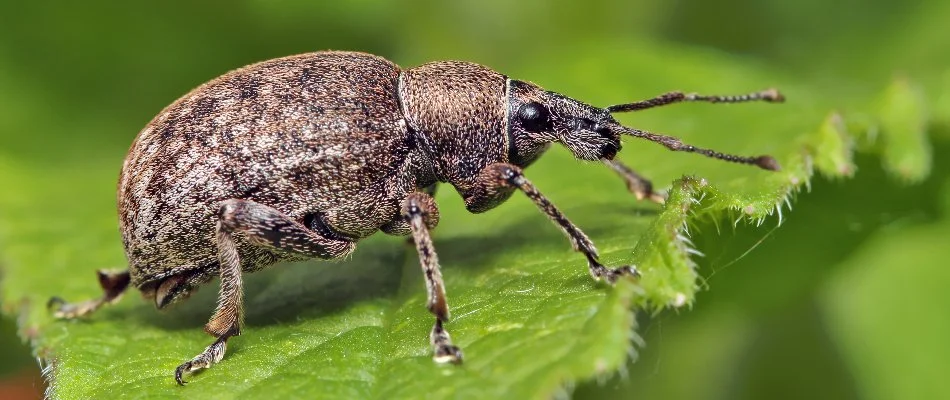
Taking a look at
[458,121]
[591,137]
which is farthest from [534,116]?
[458,121]

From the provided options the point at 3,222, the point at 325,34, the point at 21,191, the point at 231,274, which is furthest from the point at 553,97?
the point at 21,191

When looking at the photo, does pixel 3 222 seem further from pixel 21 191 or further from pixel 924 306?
pixel 924 306

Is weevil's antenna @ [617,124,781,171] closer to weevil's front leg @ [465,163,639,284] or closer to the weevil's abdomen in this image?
weevil's front leg @ [465,163,639,284]

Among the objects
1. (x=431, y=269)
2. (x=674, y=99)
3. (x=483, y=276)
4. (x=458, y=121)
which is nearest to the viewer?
(x=431, y=269)

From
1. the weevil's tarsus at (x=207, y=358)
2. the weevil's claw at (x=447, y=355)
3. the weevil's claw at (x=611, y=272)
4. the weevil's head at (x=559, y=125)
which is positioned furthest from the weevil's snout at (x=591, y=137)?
the weevil's tarsus at (x=207, y=358)

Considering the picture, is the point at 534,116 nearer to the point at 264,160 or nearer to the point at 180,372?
the point at 264,160

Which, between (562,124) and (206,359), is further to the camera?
(562,124)

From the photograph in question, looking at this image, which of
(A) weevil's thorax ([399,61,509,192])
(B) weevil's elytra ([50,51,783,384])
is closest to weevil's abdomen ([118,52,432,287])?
(B) weevil's elytra ([50,51,783,384])

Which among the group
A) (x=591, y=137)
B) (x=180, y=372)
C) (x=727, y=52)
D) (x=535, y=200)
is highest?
(x=727, y=52)
